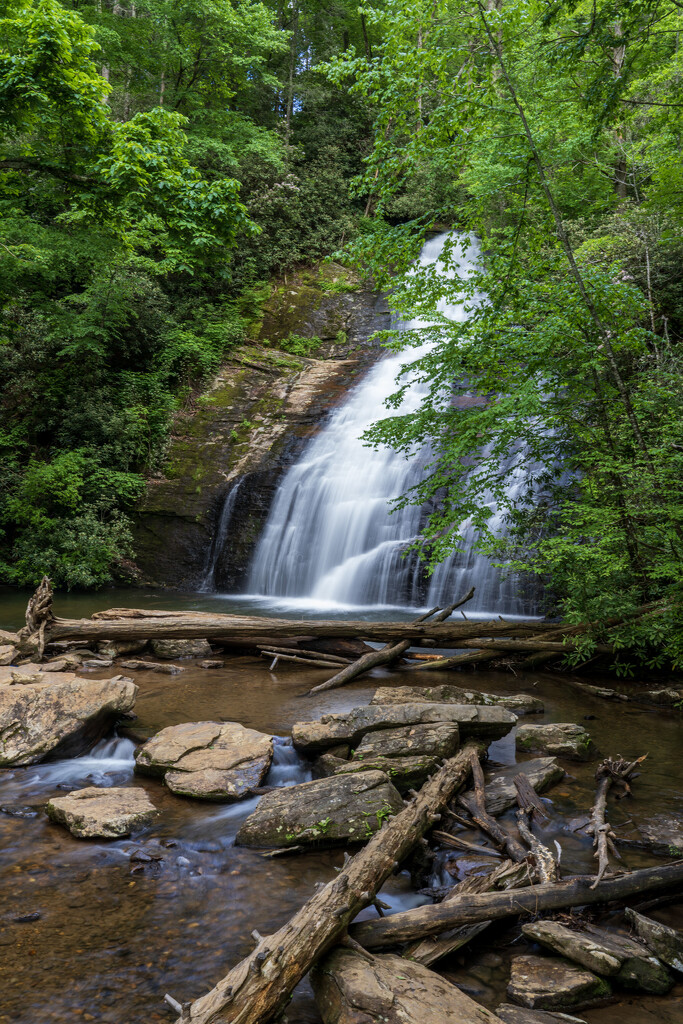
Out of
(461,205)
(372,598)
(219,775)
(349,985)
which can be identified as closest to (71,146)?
(461,205)

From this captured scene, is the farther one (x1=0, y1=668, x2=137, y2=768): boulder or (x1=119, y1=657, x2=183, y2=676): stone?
(x1=119, y1=657, x2=183, y2=676): stone

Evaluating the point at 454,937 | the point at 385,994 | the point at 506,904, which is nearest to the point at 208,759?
the point at 454,937

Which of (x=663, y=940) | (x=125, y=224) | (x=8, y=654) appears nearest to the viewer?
(x=663, y=940)

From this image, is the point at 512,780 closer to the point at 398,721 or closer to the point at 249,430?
the point at 398,721

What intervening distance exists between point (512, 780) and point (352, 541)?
28.6 feet

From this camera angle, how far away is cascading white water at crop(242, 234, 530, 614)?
11414mm

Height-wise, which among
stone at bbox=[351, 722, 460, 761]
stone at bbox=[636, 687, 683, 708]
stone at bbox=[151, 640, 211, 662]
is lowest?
stone at bbox=[151, 640, 211, 662]

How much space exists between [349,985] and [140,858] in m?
1.87

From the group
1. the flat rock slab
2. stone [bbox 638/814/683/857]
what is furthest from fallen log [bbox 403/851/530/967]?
stone [bbox 638/814/683/857]

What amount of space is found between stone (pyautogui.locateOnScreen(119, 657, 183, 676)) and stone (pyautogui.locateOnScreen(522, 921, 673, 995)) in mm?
5829

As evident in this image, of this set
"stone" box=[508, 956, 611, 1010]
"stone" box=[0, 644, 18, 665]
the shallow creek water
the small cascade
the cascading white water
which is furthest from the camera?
the small cascade

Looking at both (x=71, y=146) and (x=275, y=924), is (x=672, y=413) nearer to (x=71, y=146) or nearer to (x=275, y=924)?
(x=275, y=924)

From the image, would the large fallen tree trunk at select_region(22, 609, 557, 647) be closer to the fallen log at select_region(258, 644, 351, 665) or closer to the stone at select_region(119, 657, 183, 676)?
the fallen log at select_region(258, 644, 351, 665)

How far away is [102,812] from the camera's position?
13.4 ft
